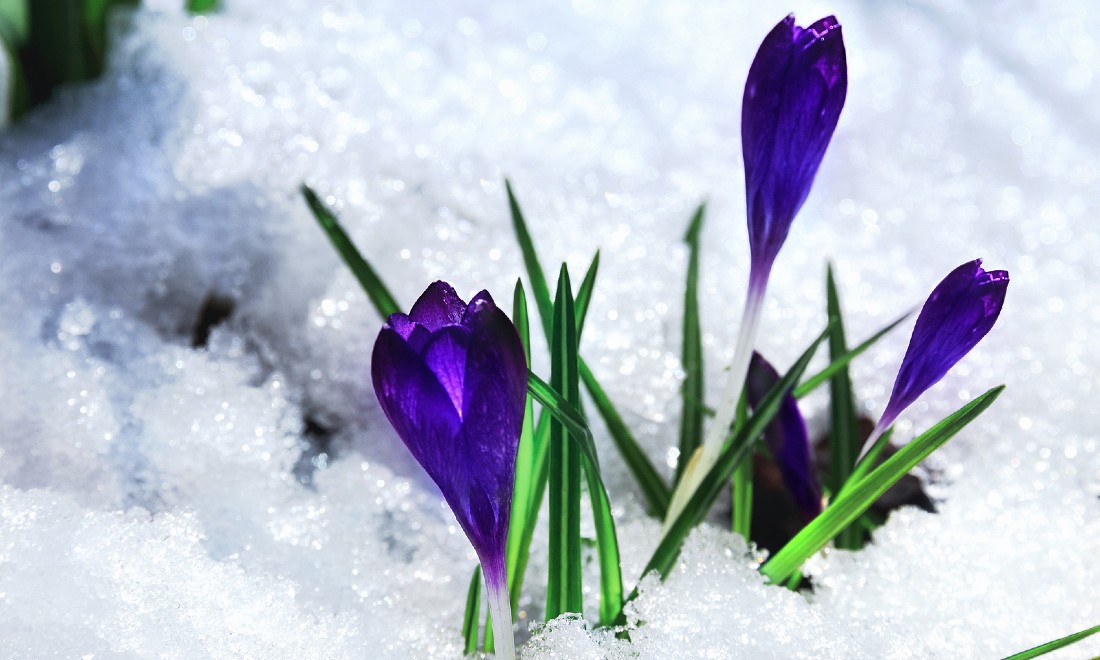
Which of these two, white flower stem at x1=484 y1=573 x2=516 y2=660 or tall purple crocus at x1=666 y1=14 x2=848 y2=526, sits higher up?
tall purple crocus at x1=666 y1=14 x2=848 y2=526

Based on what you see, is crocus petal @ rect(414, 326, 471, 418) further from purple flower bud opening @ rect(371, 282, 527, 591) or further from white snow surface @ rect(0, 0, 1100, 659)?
white snow surface @ rect(0, 0, 1100, 659)

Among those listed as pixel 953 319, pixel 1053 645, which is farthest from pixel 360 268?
pixel 1053 645

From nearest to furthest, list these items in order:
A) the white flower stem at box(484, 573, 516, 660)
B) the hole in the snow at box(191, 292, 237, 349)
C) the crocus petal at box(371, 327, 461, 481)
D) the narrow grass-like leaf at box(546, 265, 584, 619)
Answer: the crocus petal at box(371, 327, 461, 481)
the white flower stem at box(484, 573, 516, 660)
the narrow grass-like leaf at box(546, 265, 584, 619)
the hole in the snow at box(191, 292, 237, 349)

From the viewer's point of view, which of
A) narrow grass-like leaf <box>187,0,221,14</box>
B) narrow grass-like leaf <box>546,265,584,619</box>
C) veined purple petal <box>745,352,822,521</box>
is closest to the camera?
narrow grass-like leaf <box>546,265,584,619</box>

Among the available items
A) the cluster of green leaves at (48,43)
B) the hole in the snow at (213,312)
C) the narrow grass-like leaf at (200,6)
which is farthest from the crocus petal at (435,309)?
the narrow grass-like leaf at (200,6)

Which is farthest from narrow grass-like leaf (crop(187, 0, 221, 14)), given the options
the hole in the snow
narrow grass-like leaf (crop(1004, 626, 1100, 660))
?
narrow grass-like leaf (crop(1004, 626, 1100, 660))

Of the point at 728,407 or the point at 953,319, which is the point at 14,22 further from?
the point at 953,319

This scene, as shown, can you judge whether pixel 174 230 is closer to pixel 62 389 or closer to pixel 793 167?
pixel 62 389

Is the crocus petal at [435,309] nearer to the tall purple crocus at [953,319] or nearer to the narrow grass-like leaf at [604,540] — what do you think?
the narrow grass-like leaf at [604,540]
